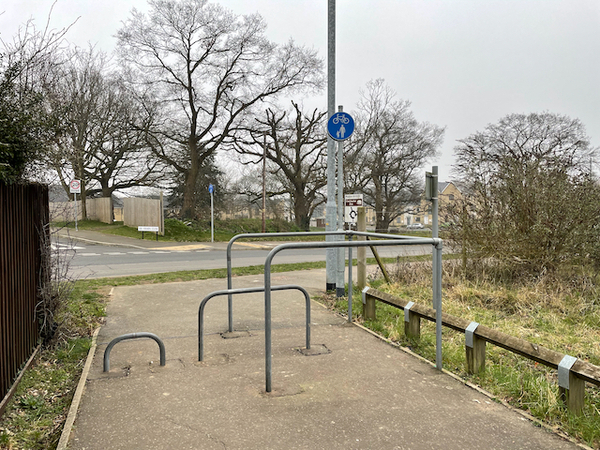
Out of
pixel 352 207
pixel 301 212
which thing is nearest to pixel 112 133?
pixel 301 212

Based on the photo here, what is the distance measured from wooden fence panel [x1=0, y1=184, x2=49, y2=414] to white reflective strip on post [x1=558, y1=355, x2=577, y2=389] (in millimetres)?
3945

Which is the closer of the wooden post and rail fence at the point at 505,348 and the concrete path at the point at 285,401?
the concrete path at the point at 285,401

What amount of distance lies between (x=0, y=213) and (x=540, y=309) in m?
6.77

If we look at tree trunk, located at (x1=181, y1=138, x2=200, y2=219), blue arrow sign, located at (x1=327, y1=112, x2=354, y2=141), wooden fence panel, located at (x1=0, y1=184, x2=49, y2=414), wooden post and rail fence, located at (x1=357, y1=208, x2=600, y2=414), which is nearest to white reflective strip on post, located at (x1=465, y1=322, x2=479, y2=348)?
wooden post and rail fence, located at (x1=357, y1=208, x2=600, y2=414)

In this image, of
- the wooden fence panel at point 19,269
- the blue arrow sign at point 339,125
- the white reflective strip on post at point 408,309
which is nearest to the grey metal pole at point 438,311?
the white reflective strip on post at point 408,309

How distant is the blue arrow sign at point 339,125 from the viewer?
755 centimetres

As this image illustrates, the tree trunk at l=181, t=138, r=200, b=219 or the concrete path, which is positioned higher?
the tree trunk at l=181, t=138, r=200, b=219

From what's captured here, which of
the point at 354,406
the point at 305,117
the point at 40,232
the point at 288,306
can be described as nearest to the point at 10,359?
the point at 40,232

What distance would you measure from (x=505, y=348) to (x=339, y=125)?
4.80 metres

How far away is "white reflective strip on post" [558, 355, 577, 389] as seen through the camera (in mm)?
3234

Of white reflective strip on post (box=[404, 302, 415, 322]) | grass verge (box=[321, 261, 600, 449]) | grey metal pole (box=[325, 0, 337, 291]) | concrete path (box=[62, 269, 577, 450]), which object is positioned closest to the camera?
concrete path (box=[62, 269, 577, 450])

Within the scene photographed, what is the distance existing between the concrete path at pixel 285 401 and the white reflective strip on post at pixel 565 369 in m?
0.39

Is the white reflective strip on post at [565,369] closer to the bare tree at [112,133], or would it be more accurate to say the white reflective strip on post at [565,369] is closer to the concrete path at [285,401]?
the concrete path at [285,401]

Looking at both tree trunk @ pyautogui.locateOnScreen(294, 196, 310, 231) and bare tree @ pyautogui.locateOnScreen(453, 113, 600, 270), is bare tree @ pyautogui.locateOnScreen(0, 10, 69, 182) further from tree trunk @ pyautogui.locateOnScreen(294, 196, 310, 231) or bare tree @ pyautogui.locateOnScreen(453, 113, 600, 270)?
tree trunk @ pyautogui.locateOnScreen(294, 196, 310, 231)
